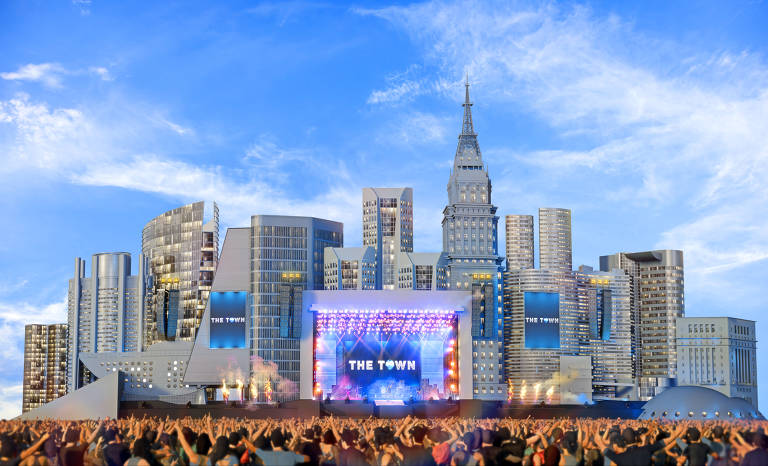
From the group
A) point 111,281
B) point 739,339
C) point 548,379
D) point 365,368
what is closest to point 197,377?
point 365,368

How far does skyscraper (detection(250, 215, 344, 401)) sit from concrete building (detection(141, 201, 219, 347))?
30356mm

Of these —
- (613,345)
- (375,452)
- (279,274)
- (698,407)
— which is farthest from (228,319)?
(375,452)

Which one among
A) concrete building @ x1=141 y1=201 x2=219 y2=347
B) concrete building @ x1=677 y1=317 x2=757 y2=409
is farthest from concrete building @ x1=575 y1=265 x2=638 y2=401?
concrete building @ x1=141 y1=201 x2=219 y2=347

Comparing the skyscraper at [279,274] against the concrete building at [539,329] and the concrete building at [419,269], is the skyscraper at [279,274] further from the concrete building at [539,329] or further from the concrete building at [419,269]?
the concrete building at [539,329]

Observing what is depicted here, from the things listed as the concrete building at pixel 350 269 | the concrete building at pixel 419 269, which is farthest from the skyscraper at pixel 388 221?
the concrete building at pixel 350 269

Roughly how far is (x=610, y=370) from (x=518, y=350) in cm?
2679

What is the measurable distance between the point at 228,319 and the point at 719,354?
104684 millimetres

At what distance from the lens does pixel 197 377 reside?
109938mm

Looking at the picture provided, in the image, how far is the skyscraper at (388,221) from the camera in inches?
6590

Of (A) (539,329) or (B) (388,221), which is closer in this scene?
(A) (539,329)

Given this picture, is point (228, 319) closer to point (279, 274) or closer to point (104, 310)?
point (279, 274)

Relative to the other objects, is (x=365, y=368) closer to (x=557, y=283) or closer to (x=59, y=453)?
(x=59, y=453)

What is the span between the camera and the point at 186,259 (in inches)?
6171

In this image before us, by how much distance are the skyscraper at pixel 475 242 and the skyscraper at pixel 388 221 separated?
15577 millimetres
